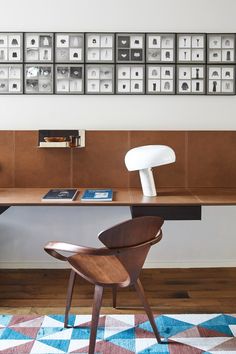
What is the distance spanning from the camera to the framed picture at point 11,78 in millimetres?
3346

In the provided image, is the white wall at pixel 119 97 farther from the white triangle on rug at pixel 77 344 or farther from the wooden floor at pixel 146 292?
the white triangle on rug at pixel 77 344

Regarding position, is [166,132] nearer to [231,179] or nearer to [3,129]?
[231,179]

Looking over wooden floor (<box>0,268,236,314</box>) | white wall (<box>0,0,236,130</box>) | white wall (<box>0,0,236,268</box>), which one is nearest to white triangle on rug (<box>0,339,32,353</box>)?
wooden floor (<box>0,268,236,314</box>)

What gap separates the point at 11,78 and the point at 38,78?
22 centimetres

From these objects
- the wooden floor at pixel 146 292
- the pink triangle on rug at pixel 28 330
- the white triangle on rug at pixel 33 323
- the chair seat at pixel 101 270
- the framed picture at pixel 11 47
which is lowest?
the pink triangle on rug at pixel 28 330

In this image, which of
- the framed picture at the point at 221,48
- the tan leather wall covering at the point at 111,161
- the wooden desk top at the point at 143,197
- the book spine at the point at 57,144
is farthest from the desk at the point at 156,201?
the framed picture at the point at 221,48

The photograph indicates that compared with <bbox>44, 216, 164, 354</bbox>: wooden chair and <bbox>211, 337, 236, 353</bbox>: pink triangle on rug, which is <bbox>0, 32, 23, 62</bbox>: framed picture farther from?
<bbox>211, 337, 236, 353</bbox>: pink triangle on rug

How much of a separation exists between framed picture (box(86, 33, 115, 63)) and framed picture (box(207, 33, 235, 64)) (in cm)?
79

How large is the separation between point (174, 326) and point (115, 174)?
132cm

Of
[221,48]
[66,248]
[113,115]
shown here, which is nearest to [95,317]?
[66,248]

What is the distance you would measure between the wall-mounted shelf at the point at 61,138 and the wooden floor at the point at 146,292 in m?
1.05

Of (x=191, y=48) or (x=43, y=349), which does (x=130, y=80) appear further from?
(x=43, y=349)

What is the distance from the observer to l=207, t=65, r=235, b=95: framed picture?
336 cm

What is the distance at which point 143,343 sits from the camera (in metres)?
2.30
